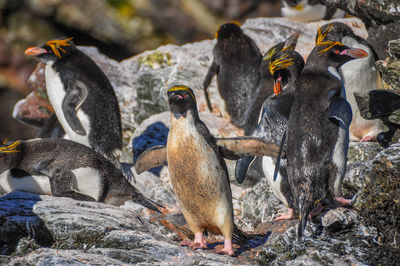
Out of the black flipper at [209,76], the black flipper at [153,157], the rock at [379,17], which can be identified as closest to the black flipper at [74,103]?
the black flipper at [209,76]

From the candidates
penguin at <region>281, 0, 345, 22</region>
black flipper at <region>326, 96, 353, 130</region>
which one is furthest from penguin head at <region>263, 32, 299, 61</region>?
black flipper at <region>326, 96, 353, 130</region>

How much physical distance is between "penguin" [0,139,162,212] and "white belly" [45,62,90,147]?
35.6 inches

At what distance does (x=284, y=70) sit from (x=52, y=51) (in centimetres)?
260

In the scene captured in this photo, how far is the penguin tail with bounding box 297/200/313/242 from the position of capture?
322 centimetres

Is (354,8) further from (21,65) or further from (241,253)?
(21,65)

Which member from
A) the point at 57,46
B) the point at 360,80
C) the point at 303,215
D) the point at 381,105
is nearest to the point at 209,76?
the point at 57,46

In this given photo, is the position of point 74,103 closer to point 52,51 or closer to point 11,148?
point 52,51

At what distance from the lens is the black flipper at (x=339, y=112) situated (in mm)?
3551

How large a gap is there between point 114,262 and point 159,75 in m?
4.24

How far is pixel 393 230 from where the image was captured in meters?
3.11

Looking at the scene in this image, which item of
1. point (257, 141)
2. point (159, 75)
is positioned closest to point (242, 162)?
point (257, 141)

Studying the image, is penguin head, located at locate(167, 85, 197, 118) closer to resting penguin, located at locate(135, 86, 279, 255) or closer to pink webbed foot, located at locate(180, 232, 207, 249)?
resting penguin, located at locate(135, 86, 279, 255)

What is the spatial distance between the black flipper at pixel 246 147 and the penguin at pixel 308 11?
434 centimetres

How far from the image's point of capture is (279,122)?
13.3 ft
